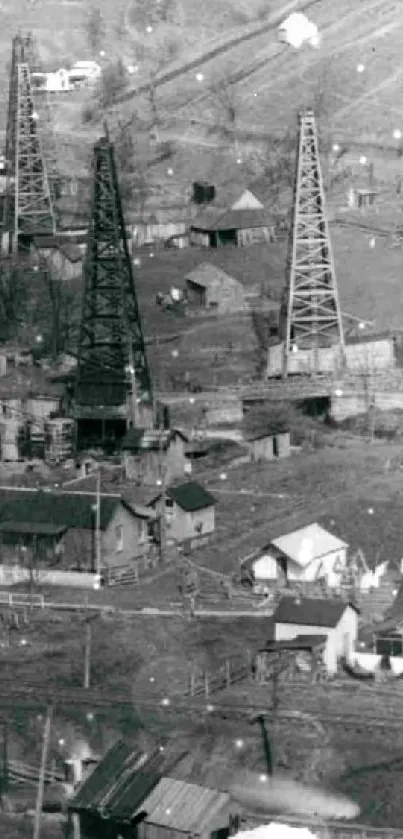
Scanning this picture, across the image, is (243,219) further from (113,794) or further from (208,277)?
(113,794)

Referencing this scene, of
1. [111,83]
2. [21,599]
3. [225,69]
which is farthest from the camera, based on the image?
[111,83]

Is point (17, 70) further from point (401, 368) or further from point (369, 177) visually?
point (401, 368)

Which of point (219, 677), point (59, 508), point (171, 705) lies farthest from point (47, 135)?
point (171, 705)

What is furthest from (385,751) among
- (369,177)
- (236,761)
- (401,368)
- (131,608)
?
(369,177)

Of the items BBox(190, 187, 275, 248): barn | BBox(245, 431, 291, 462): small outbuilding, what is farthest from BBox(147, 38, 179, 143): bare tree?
BBox(245, 431, 291, 462): small outbuilding

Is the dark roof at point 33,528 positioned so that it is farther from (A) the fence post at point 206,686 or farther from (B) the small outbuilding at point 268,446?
(B) the small outbuilding at point 268,446

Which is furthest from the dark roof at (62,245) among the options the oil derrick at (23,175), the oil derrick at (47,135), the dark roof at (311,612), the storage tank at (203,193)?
the dark roof at (311,612)

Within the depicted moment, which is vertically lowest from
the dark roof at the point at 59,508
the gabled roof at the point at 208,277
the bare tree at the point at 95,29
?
the dark roof at the point at 59,508
